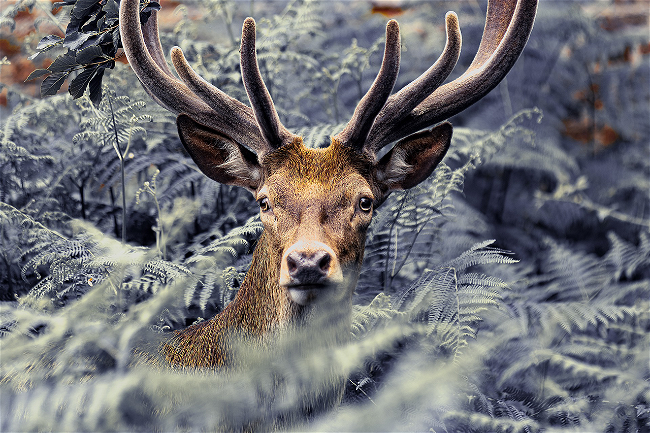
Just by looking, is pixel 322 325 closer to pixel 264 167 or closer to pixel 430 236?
pixel 264 167

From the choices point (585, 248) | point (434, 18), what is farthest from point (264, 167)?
point (434, 18)

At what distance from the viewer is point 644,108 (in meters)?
5.82

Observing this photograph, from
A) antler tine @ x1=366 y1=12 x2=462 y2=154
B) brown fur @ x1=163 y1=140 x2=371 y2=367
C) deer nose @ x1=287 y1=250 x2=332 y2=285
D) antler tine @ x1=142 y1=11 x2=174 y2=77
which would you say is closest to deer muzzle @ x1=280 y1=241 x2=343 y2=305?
deer nose @ x1=287 y1=250 x2=332 y2=285

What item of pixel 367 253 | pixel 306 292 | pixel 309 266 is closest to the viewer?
pixel 309 266

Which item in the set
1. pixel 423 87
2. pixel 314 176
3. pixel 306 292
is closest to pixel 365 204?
pixel 314 176

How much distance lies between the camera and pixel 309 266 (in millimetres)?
1910

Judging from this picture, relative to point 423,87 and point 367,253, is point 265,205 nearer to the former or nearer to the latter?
point 423,87

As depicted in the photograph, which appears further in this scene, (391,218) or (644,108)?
(644,108)

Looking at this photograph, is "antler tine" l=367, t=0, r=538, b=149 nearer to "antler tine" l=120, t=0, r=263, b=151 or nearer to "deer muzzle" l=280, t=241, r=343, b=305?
"antler tine" l=120, t=0, r=263, b=151

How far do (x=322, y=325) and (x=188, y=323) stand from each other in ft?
3.40

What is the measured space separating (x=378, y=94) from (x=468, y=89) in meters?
0.53

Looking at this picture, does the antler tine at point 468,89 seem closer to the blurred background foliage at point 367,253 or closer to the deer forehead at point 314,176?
the deer forehead at point 314,176

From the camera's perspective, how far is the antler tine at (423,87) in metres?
2.46

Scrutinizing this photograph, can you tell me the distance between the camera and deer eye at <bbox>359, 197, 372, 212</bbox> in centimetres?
228
